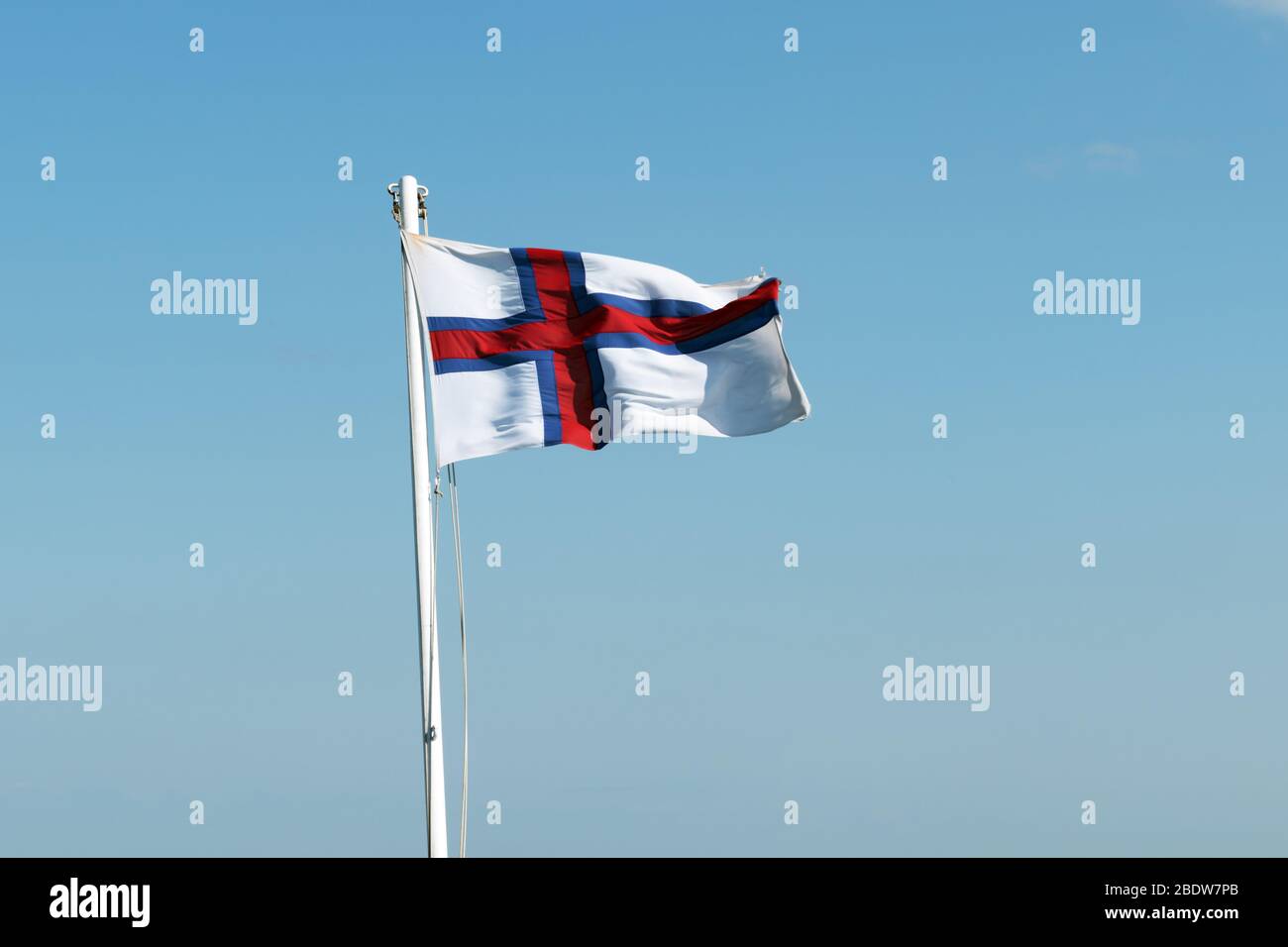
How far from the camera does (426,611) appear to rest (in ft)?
81.1

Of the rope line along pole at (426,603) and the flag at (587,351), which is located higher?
the flag at (587,351)

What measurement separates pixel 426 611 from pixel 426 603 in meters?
0.10

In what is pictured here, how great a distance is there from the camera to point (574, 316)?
92.3 feet

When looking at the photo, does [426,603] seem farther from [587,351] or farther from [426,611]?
[587,351]

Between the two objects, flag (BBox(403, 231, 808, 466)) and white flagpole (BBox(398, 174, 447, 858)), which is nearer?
white flagpole (BBox(398, 174, 447, 858))

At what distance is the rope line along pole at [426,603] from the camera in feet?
80.3

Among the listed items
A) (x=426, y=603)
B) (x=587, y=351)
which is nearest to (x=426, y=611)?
(x=426, y=603)

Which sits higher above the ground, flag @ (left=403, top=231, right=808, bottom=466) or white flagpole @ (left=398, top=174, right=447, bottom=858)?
flag @ (left=403, top=231, right=808, bottom=466)

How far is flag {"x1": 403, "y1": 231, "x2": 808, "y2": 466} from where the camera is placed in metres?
27.0

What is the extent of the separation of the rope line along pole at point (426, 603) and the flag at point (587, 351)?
62 centimetres

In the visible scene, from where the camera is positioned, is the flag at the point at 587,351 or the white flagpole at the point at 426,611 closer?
the white flagpole at the point at 426,611

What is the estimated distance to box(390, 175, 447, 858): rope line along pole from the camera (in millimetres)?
24484
